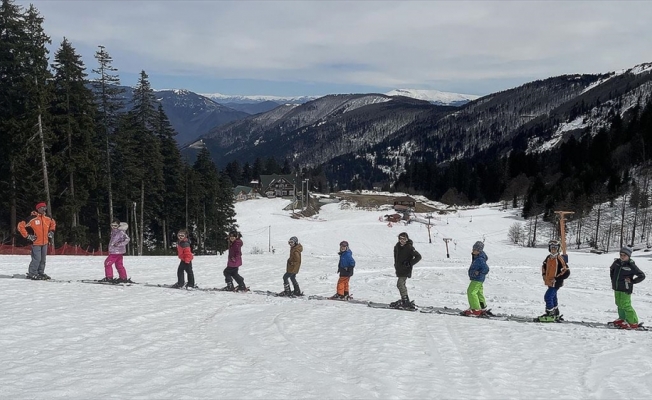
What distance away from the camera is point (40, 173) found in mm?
29047

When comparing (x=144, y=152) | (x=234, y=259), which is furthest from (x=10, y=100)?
(x=234, y=259)

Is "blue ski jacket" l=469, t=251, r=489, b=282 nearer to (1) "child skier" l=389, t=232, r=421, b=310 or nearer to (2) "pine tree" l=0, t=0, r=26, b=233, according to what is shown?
(1) "child skier" l=389, t=232, r=421, b=310

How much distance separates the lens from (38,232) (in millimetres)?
14695

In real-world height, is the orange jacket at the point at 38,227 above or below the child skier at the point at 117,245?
above

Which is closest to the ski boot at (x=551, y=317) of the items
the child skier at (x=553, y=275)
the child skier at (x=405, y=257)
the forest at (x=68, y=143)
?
the child skier at (x=553, y=275)

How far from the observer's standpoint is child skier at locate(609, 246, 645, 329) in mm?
11312

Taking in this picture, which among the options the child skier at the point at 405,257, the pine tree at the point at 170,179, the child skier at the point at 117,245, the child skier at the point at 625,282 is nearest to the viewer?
the child skier at the point at 625,282

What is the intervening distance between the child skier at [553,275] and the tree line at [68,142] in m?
27.4

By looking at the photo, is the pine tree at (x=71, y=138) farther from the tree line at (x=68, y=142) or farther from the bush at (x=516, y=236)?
the bush at (x=516, y=236)

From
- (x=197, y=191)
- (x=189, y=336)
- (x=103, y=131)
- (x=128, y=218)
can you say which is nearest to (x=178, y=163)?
(x=197, y=191)

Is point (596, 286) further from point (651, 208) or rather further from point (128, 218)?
point (651, 208)

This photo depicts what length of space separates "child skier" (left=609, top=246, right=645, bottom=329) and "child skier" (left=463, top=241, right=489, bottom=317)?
2.99 meters

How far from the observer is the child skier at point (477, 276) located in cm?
1231

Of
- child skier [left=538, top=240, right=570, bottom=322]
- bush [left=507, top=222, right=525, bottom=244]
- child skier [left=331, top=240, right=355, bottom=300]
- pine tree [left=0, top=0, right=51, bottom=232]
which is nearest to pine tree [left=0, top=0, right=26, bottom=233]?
pine tree [left=0, top=0, right=51, bottom=232]
